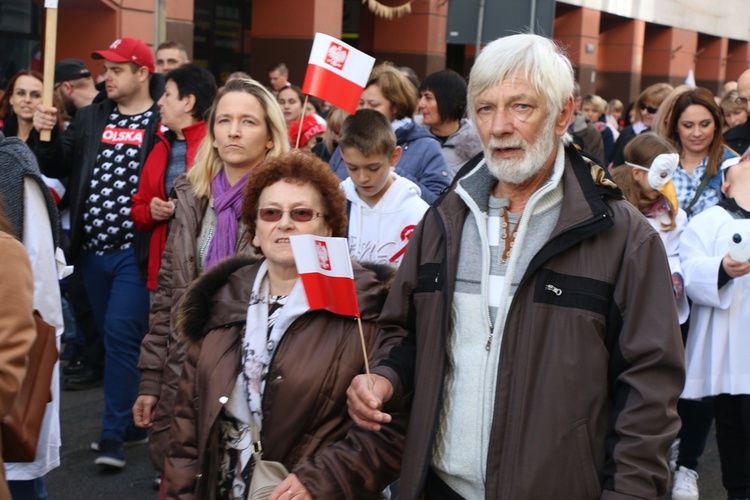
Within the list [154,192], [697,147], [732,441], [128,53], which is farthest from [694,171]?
[128,53]

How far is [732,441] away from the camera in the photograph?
527 centimetres

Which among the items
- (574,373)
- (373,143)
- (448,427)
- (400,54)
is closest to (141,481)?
(373,143)

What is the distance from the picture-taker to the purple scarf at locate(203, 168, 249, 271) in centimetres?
425

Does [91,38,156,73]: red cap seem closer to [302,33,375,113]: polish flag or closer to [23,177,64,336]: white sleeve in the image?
[302,33,375,113]: polish flag

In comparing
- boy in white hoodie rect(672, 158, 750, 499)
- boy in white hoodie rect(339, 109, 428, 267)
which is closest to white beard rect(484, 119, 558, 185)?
boy in white hoodie rect(339, 109, 428, 267)

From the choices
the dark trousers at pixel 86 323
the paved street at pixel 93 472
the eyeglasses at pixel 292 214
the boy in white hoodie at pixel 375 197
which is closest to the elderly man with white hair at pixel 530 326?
the eyeglasses at pixel 292 214

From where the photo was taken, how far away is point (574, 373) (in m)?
2.65

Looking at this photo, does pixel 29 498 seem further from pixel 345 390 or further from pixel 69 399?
pixel 69 399

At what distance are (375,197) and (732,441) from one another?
2276mm

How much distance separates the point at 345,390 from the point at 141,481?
10.1 ft

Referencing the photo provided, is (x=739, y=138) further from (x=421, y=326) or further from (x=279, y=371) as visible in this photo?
(x=279, y=371)

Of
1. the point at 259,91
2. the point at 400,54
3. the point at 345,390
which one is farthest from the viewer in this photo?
the point at 400,54

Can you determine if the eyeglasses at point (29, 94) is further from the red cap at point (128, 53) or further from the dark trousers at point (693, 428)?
the dark trousers at point (693, 428)

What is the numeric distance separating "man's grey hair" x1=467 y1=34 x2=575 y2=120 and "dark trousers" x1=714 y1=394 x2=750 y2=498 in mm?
2987
